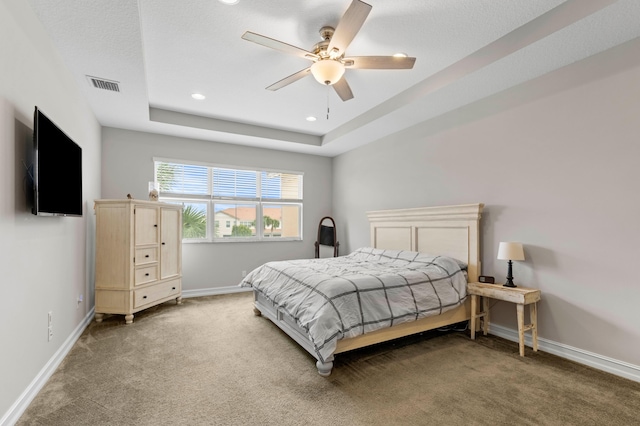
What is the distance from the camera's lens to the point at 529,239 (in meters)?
3.04

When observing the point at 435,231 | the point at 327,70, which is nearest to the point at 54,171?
the point at 327,70

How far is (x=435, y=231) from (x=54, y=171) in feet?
12.5

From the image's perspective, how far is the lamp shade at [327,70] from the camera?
244 centimetres

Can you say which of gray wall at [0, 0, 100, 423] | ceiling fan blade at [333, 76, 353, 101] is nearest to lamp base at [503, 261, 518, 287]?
ceiling fan blade at [333, 76, 353, 101]

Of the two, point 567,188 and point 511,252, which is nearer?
point 567,188

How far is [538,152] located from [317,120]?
2.84 meters

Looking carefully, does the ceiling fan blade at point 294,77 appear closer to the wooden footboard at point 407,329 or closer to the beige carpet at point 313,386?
the wooden footboard at point 407,329

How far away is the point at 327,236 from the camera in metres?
5.98

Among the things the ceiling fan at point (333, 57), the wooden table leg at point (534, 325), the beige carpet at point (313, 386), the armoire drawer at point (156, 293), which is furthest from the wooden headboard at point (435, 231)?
the armoire drawer at point (156, 293)

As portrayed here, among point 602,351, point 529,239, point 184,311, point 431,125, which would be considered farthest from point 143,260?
point 602,351

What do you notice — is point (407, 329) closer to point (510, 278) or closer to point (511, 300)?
point (511, 300)

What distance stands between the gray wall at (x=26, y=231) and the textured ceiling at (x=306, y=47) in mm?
257

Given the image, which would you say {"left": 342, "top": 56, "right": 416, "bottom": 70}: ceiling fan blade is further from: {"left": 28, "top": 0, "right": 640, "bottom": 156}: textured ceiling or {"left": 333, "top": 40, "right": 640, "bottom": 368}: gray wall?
{"left": 333, "top": 40, "right": 640, "bottom": 368}: gray wall

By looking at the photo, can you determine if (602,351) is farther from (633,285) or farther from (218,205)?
(218,205)
